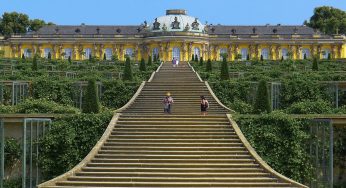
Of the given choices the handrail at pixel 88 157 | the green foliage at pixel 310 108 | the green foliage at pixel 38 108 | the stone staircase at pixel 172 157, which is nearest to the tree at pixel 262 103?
the stone staircase at pixel 172 157

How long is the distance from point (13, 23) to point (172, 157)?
234ft

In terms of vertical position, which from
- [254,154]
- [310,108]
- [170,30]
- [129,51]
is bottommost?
[254,154]

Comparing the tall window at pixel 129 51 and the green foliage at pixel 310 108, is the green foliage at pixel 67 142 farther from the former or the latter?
the tall window at pixel 129 51

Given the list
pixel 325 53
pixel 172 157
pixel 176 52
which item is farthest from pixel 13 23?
pixel 172 157

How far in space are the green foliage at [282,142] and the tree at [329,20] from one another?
2538 inches

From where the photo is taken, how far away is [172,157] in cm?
1998

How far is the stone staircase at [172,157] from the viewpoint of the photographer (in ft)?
60.4

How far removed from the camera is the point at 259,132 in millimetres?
21922

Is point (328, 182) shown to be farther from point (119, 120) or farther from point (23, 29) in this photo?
point (23, 29)

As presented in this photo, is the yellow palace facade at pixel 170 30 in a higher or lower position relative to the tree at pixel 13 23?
lower

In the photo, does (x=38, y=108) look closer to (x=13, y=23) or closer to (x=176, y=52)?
(x=176, y=52)

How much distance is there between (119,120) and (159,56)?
167 ft

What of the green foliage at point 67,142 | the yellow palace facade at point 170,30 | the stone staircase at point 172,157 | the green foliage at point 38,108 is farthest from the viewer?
the yellow palace facade at point 170,30

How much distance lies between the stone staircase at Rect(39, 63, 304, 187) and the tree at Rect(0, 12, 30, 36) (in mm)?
67000
